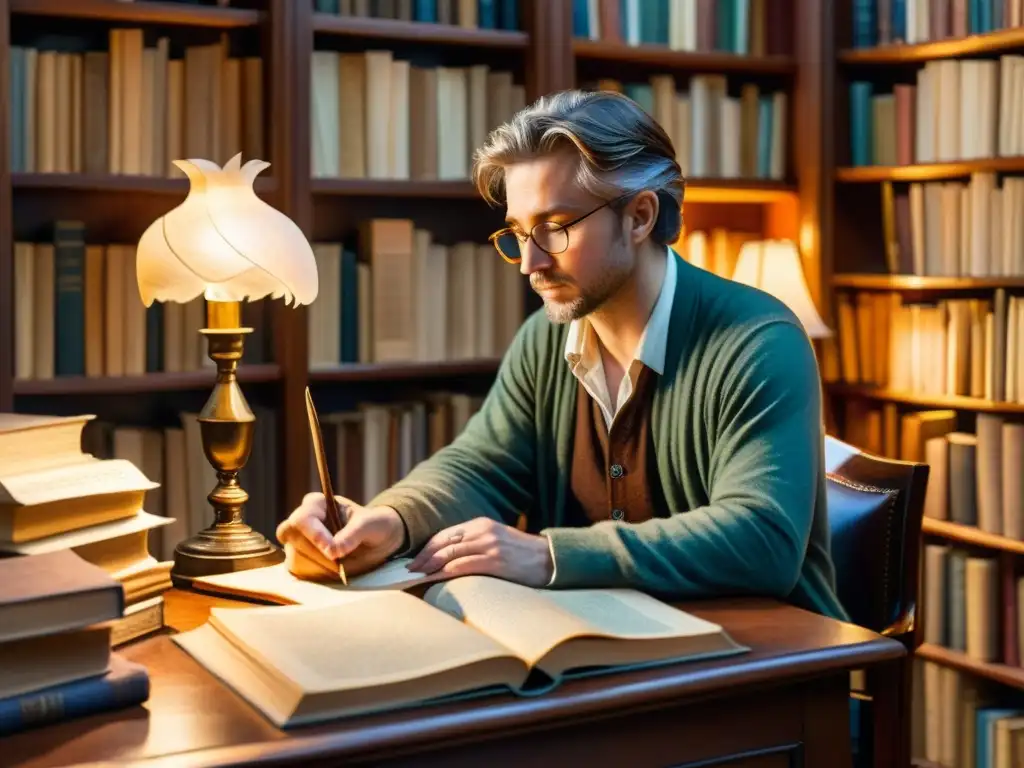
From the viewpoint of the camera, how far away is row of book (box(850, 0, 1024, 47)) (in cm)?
319

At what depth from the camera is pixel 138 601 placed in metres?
1.40

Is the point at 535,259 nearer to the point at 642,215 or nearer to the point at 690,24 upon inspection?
the point at 642,215

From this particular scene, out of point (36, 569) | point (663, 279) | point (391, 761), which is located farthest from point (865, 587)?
point (36, 569)

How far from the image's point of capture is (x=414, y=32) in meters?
3.04

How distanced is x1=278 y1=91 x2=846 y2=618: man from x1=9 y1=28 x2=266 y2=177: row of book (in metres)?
1.14

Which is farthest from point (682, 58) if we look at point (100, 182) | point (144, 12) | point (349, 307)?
point (100, 182)

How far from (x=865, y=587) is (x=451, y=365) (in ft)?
4.67

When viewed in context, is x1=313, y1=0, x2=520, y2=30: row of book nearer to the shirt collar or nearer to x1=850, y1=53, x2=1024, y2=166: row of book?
x1=850, y1=53, x2=1024, y2=166: row of book

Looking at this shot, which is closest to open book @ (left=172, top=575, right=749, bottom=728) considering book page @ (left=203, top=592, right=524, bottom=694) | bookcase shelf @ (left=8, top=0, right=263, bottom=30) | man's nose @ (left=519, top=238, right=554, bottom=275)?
book page @ (left=203, top=592, right=524, bottom=694)

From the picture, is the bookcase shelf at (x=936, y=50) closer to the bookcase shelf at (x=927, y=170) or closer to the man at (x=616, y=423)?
the bookcase shelf at (x=927, y=170)

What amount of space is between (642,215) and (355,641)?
87cm

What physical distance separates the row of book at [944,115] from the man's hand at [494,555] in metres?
2.16

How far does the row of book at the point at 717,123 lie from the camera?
3420 millimetres

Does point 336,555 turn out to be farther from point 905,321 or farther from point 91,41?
point 905,321
